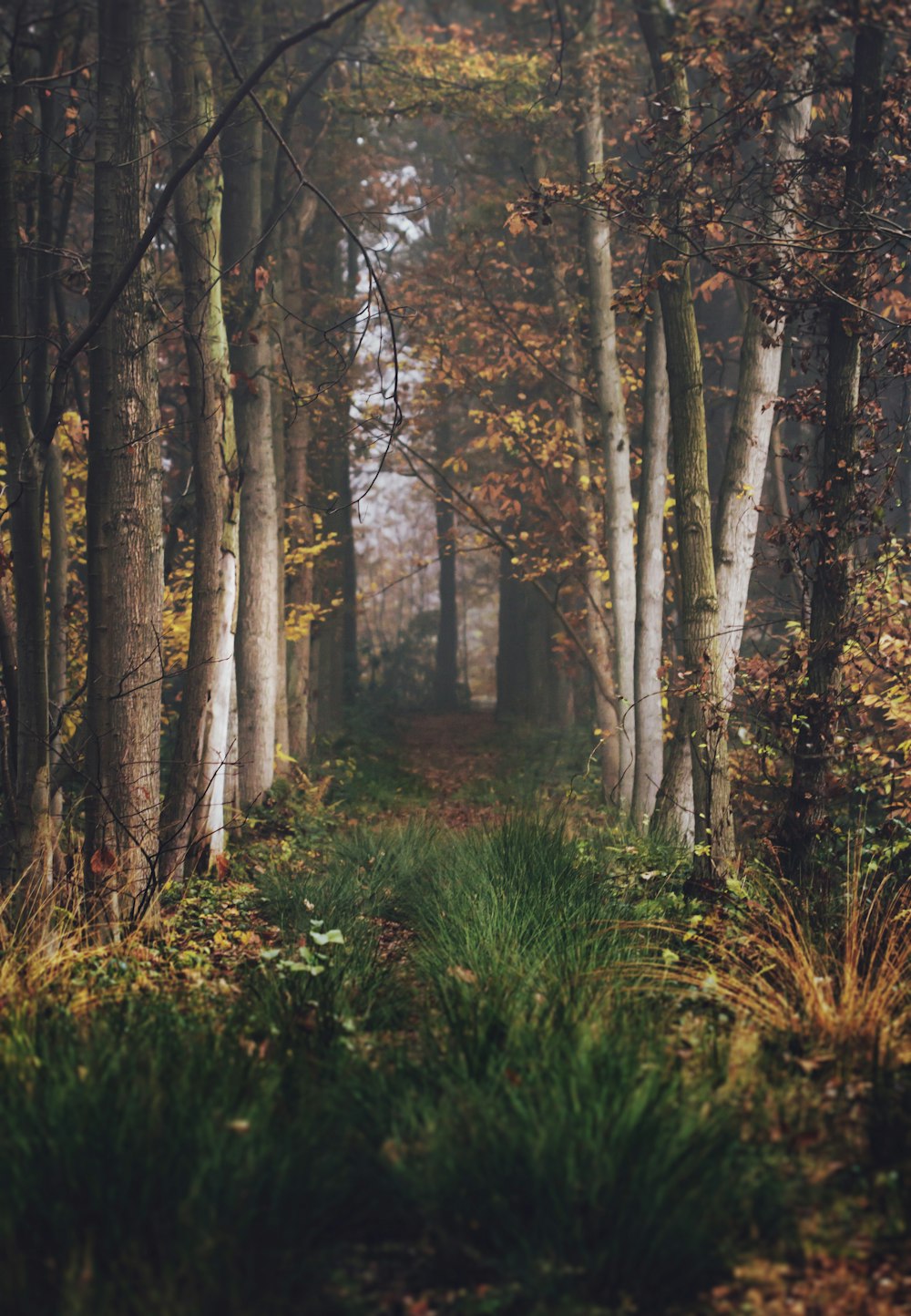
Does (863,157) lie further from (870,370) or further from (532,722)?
(532,722)

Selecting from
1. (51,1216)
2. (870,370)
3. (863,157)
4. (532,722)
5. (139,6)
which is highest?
(139,6)

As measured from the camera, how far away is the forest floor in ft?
9.16

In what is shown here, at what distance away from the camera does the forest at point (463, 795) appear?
2938 mm

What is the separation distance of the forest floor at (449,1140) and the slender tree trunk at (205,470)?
10.5 ft

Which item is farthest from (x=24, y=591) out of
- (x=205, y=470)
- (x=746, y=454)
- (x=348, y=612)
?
(x=348, y=612)

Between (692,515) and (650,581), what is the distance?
4060mm

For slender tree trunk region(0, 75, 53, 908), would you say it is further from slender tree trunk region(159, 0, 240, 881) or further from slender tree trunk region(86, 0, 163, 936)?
slender tree trunk region(159, 0, 240, 881)

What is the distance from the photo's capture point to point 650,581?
10.8 meters

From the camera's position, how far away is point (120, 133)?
636 cm

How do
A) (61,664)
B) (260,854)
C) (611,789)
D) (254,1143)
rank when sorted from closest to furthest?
(254,1143) → (61,664) → (260,854) → (611,789)

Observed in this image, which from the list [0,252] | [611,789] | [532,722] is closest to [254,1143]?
[0,252]

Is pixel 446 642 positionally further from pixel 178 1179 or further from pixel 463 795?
pixel 178 1179

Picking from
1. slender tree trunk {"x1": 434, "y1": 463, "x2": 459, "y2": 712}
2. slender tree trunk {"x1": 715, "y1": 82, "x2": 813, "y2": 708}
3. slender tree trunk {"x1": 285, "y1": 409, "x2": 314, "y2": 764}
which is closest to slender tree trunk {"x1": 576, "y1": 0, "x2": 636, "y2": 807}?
slender tree trunk {"x1": 715, "y1": 82, "x2": 813, "y2": 708}

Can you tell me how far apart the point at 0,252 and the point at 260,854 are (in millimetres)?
5148
